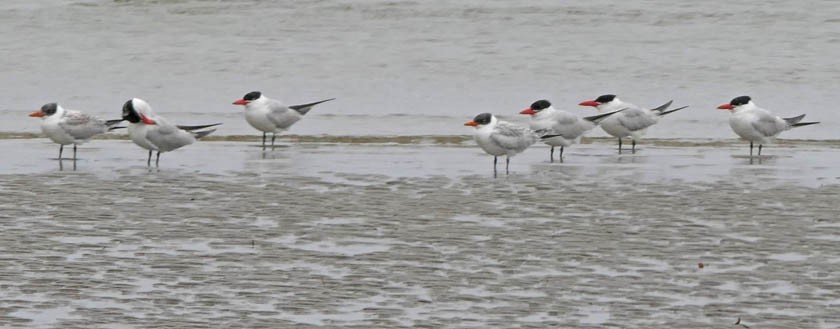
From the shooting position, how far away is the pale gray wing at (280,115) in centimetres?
1852

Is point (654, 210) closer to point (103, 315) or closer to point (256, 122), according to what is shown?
point (103, 315)

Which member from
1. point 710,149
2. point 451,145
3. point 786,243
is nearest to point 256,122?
point 451,145

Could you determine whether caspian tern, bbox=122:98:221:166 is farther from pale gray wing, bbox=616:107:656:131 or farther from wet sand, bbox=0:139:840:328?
pale gray wing, bbox=616:107:656:131

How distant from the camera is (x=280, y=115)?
733 inches

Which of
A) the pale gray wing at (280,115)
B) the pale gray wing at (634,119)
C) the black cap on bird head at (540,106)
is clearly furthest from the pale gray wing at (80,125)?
the pale gray wing at (634,119)

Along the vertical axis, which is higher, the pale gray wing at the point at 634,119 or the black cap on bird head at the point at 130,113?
the black cap on bird head at the point at 130,113

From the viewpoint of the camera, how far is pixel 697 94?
79.1 ft

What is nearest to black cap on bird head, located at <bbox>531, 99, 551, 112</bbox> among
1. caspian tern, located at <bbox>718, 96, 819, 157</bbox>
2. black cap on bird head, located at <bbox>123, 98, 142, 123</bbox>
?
caspian tern, located at <bbox>718, 96, 819, 157</bbox>

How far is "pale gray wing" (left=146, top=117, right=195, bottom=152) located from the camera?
15.9m

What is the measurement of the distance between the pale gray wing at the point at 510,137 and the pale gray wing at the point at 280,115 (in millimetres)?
3655

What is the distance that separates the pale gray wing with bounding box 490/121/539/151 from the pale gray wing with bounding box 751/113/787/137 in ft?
9.74

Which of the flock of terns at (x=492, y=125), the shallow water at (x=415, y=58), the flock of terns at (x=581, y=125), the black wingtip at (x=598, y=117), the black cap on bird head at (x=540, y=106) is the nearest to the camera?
the flock of terns at (x=581, y=125)

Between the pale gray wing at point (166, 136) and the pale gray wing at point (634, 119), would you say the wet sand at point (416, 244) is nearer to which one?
the pale gray wing at point (166, 136)

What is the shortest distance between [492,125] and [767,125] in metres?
3.71
